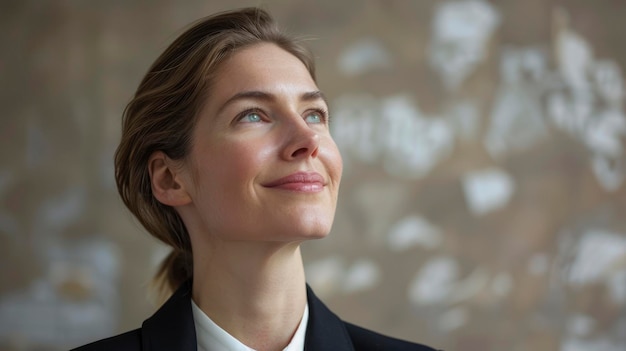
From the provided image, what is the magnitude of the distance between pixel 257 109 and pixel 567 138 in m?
2.64

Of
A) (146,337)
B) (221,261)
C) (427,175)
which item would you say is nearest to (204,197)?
(221,261)

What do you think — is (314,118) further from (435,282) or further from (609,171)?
(609,171)

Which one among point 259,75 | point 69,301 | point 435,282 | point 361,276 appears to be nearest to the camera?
point 259,75

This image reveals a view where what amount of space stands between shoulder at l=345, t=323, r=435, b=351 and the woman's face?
0.94 ft

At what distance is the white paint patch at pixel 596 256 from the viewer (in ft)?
11.8

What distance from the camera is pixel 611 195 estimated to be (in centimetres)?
366

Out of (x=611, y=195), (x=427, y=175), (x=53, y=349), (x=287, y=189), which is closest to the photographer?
(x=287, y=189)

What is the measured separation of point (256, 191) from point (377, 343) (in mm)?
399

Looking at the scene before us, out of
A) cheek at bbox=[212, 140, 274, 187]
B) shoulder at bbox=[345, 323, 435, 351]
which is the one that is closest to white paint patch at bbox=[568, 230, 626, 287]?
shoulder at bbox=[345, 323, 435, 351]

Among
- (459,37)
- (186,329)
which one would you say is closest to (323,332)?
(186,329)

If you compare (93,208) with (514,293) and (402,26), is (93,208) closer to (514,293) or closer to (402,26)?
(402,26)

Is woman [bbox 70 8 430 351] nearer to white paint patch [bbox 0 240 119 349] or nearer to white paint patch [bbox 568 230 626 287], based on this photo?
white paint patch [bbox 0 240 119 349]

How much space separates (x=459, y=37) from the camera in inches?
137

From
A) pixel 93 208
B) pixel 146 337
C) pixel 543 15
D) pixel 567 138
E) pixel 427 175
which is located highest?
pixel 543 15
